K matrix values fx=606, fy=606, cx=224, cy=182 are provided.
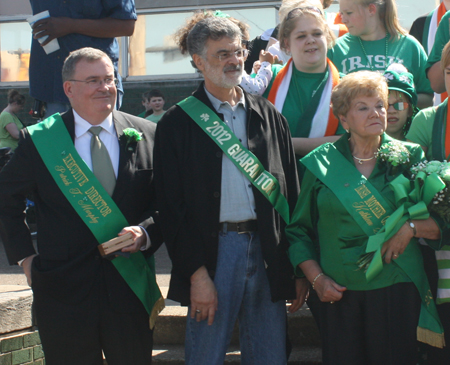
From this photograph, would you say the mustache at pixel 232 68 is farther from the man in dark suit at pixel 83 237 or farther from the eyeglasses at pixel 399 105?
the eyeglasses at pixel 399 105

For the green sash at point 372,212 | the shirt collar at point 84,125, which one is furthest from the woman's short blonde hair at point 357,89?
the shirt collar at point 84,125

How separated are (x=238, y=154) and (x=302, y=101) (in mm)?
804

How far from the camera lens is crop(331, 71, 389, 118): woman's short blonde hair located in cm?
297

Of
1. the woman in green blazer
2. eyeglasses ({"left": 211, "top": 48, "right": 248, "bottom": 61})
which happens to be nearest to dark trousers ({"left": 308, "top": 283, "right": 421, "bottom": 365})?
the woman in green blazer

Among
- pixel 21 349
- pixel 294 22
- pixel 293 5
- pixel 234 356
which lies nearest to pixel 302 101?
pixel 294 22

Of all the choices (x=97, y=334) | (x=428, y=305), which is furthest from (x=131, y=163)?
(x=428, y=305)

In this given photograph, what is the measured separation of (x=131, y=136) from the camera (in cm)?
321

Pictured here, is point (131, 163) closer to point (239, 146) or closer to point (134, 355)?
point (239, 146)

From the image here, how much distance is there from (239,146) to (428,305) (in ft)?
3.83

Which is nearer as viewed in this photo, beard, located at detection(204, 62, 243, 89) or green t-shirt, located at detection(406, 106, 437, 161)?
beard, located at detection(204, 62, 243, 89)

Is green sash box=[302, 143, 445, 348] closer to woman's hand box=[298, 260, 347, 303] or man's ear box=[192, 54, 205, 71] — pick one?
woman's hand box=[298, 260, 347, 303]

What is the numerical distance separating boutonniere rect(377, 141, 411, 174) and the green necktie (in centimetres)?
137

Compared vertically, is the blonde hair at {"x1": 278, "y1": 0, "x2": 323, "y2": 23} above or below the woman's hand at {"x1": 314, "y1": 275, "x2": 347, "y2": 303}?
above

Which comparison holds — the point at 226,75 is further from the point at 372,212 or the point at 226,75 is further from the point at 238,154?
the point at 372,212
